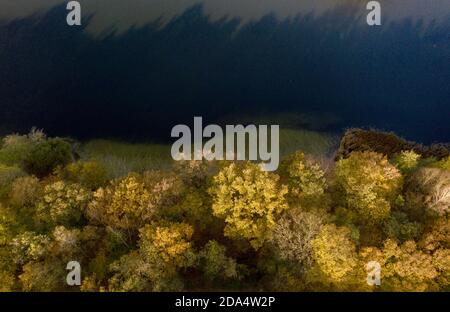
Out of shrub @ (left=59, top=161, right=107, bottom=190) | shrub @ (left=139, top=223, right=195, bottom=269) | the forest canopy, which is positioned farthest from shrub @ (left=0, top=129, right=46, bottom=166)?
shrub @ (left=139, top=223, right=195, bottom=269)

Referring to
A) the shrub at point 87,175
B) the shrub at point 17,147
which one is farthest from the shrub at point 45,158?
the shrub at point 87,175

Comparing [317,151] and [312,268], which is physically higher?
[317,151]

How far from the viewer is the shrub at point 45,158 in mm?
44281

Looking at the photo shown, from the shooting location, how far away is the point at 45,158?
146 feet

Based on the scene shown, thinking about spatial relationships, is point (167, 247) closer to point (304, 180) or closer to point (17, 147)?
point (304, 180)

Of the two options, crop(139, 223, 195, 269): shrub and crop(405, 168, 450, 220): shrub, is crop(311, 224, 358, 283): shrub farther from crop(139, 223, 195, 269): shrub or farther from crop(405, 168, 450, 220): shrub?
crop(139, 223, 195, 269): shrub

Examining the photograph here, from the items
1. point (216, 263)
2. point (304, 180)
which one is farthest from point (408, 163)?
point (216, 263)

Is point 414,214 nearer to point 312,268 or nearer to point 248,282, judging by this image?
point 312,268

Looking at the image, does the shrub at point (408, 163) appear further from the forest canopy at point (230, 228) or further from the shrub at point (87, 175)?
the shrub at point (87, 175)
